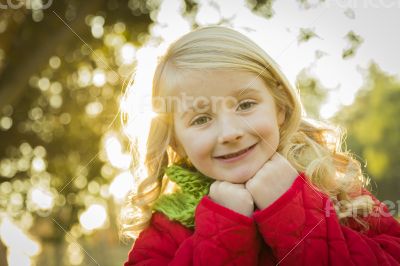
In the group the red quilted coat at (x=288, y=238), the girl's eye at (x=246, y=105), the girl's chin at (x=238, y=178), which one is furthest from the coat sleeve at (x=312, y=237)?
the girl's eye at (x=246, y=105)

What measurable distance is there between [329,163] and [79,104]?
4.64m

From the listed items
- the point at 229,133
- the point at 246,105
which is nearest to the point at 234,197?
the point at 229,133

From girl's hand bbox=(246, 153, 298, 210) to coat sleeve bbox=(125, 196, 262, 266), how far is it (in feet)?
0.30

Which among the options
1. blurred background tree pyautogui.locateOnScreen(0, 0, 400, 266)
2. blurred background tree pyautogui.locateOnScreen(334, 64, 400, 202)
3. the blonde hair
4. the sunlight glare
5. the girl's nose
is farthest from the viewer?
blurred background tree pyautogui.locateOnScreen(334, 64, 400, 202)

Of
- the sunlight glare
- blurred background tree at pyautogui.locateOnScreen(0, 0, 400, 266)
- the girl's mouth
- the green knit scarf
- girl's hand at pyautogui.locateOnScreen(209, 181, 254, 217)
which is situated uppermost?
the girl's mouth

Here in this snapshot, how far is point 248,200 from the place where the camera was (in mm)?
1844

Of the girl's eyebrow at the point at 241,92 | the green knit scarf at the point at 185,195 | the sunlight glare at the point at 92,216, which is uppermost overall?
the girl's eyebrow at the point at 241,92

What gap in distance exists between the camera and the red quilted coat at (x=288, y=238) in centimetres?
171

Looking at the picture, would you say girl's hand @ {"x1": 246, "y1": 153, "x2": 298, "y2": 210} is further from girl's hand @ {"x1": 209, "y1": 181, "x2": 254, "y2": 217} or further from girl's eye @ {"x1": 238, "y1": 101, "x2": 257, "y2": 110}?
girl's eye @ {"x1": 238, "y1": 101, "x2": 257, "y2": 110}

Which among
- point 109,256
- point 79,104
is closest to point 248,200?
point 79,104

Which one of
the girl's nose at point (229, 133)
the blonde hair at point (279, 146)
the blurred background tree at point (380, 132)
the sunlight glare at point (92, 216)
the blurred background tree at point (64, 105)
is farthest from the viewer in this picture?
the blurred background tree at point (380, 132)

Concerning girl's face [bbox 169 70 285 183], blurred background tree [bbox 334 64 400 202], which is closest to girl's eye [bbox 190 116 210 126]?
girl's face [bbox 169 70 285 183]

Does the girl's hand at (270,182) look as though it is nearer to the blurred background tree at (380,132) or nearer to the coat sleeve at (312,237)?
the coat sleeve at (312,237)

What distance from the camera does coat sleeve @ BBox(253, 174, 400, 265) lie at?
5.59 feet
